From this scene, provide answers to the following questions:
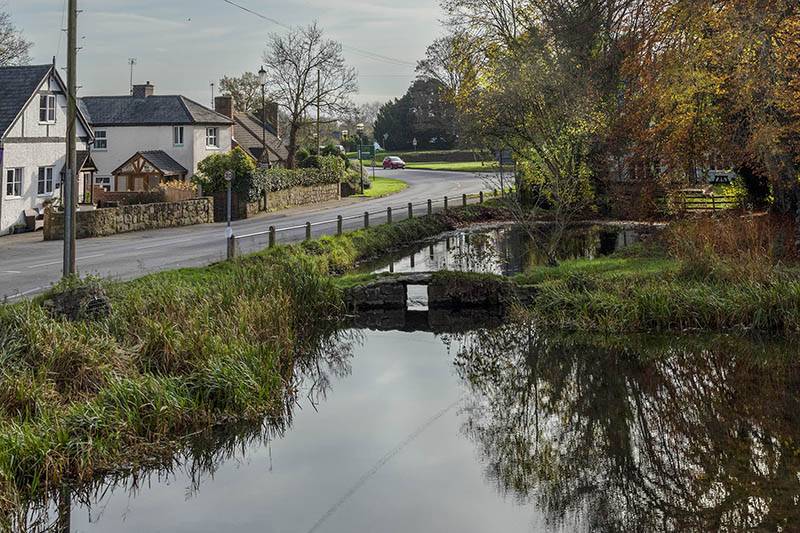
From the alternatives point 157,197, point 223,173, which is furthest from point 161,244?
point 223,173

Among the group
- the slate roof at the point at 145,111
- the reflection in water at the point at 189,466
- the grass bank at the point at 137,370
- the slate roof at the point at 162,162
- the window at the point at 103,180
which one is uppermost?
the slate roof at the point at 145,111

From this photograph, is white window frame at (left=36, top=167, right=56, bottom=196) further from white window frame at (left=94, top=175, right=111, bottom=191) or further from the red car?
the red car

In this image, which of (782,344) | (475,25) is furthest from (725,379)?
(475,25)

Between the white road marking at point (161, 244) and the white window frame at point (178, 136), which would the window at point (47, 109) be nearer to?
the white road marking at point (161, 244)

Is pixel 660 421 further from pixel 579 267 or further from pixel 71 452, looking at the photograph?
pixel 579 267

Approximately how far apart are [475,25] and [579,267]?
74.6 ft

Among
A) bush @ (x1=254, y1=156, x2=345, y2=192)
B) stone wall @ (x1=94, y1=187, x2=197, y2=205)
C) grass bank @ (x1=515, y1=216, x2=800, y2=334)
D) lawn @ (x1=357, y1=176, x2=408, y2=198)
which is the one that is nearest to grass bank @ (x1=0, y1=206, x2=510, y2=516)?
grass bank @ (x1=515, y1=216, x2=800, y2=334)

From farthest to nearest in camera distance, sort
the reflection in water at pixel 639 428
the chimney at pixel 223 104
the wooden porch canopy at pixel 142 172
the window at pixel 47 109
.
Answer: the chimney at pixel 223 104, the wooden porch canopy at pixel 142 172, the window at pixel 47 109, the reflection in water at pixel 639 428

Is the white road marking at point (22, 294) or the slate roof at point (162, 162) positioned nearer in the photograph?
the white road marking at point (22, 294)

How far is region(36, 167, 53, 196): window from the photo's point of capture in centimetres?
3992

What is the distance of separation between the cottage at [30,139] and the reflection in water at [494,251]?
15944mm

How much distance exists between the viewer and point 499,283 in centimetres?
2356

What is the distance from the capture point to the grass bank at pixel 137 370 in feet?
39.4

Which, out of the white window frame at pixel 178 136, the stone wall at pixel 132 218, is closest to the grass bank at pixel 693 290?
the stone wall at pixel 132 218
